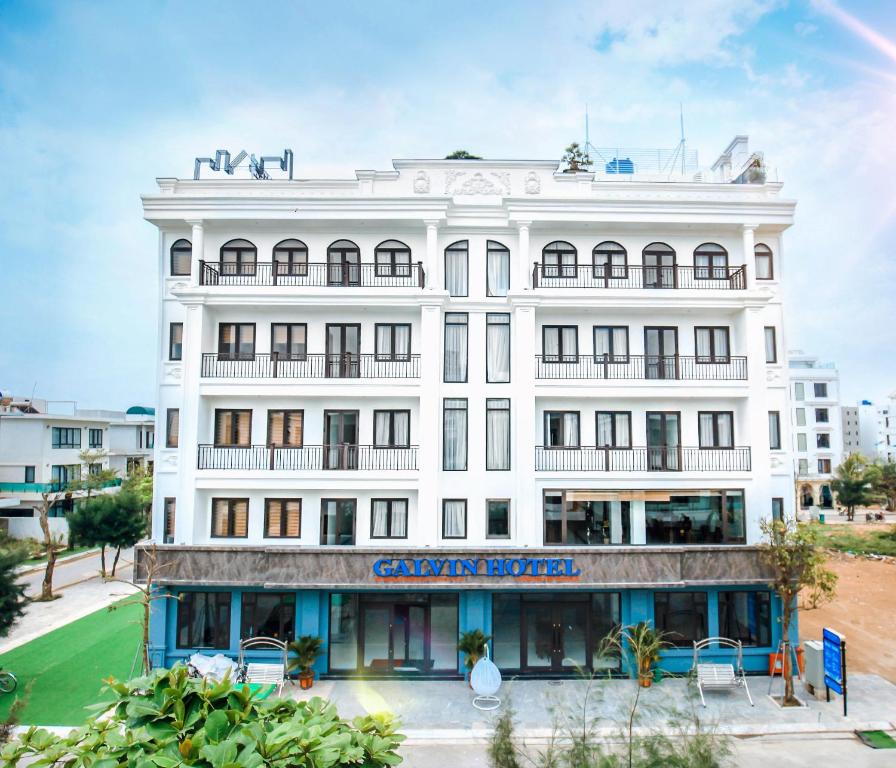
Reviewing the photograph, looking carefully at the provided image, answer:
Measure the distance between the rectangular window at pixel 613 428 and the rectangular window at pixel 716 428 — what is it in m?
2.20

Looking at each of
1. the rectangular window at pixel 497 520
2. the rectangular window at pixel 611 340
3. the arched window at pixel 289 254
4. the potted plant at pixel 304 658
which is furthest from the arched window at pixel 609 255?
the potted plant at pixel 304 658

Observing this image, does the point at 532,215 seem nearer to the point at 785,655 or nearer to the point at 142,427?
the point at 785,655

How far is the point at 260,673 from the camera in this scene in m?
15.0

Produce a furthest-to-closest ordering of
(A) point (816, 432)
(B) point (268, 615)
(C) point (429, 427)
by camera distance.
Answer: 1. (A) point (816, 432)
2. (C) point (429, 427)
3. (B) point (268, 615)

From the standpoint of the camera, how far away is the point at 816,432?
56.5 meters

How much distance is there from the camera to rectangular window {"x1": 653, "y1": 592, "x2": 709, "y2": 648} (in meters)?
16.5

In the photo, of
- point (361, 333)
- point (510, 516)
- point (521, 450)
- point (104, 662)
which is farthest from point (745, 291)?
point (104, 662)

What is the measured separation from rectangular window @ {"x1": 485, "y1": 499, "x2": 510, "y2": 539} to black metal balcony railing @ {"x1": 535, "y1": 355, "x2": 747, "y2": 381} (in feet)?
12.9

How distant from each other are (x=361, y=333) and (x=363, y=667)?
374 inches

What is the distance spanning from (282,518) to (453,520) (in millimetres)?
5055

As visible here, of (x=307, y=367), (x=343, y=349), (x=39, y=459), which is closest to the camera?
(x=307, y=367)

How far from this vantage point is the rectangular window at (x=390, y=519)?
680 inches

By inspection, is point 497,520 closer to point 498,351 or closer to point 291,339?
point 498,351

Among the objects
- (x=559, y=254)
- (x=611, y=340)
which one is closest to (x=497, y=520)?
(x=611, y=340)
